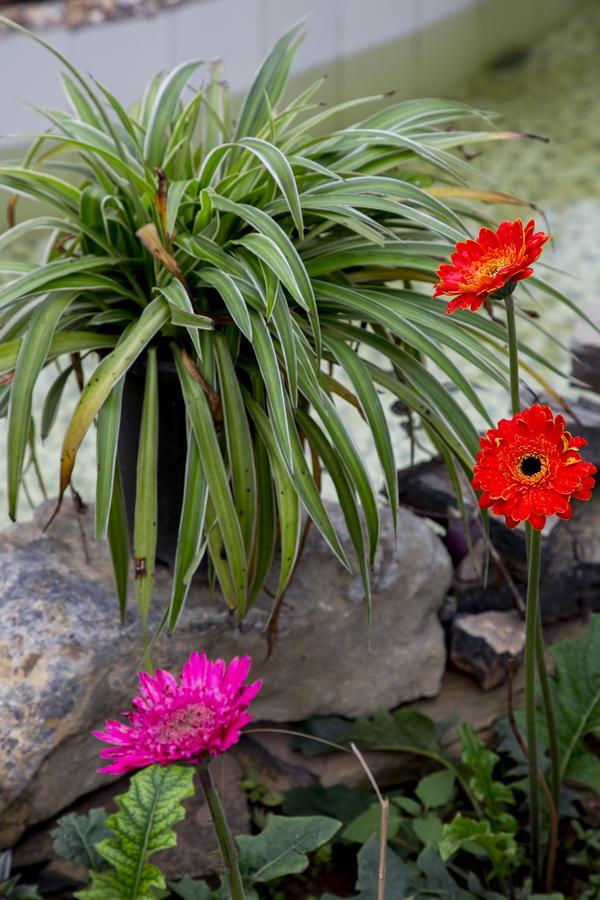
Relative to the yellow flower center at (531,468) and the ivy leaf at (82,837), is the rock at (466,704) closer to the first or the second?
the ivy leaf at (82,837)

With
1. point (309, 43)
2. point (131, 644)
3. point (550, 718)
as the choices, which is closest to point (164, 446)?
point (131, 644)

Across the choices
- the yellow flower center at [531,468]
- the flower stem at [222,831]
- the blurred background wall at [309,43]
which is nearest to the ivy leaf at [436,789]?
the flower stem at [222,831]

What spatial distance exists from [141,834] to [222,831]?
263mm

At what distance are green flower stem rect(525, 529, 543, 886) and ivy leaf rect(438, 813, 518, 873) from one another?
3cm

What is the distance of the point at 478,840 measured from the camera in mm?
1282

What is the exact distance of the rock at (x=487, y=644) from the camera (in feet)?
5.32

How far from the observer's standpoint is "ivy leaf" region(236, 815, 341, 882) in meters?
1.14

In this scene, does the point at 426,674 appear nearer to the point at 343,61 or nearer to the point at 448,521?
the point at 448,521

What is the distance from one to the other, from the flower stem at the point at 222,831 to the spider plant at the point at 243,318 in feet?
1.11

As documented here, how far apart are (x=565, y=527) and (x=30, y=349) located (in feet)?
2.97

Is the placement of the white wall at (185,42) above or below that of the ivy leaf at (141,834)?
above

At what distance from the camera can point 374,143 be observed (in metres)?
1.50

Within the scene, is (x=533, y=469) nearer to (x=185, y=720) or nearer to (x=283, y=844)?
(x=185, y=720)

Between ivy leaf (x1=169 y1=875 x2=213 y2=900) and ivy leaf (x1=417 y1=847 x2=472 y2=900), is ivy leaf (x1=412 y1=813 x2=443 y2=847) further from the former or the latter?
ivy leaf (x1=169 y1=875 x2=213 y2=900)
